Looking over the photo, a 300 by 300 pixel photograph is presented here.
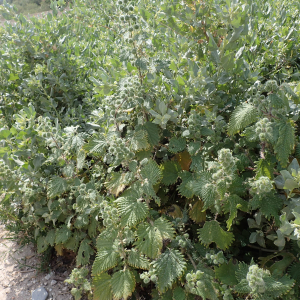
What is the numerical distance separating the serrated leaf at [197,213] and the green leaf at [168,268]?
28 centimetres

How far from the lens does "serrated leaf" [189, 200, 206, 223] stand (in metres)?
1.86

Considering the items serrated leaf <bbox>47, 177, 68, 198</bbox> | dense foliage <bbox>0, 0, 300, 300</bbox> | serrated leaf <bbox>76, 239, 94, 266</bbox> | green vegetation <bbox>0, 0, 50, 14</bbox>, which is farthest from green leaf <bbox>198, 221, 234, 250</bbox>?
green vegetation <bbox>0, 0, 50, 14</bbox>

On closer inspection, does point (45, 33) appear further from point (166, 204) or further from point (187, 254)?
point (187, 254)

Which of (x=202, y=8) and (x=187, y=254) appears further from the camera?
(x=202, y=8)

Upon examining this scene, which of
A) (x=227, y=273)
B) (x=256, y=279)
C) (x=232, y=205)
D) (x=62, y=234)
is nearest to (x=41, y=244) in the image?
(x=62, y=234)

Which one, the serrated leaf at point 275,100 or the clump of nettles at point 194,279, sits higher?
the serrated leaf at point 275,100

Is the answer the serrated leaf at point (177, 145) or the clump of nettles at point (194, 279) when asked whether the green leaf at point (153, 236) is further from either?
the serrated leaf at point (177, 145)

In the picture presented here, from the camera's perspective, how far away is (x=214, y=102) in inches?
76.8

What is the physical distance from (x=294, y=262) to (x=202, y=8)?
169 cm

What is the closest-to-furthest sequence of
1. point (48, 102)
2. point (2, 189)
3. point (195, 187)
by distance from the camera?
1. point (195, 187)
2. point (2, 189)
3. point (48, 102)

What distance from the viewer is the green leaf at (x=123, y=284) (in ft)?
5.48

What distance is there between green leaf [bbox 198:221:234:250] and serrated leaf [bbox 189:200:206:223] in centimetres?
20

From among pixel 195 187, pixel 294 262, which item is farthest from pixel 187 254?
pixel 294 262

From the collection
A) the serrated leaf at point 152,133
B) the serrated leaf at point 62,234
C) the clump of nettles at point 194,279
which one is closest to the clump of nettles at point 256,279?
the clump of nettles at point 194,279
